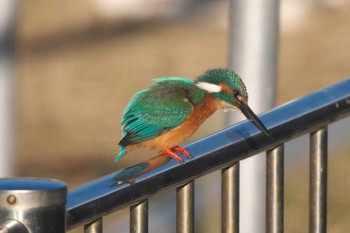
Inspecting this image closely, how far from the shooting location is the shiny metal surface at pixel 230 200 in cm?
304

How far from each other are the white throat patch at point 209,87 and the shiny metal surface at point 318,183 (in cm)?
64

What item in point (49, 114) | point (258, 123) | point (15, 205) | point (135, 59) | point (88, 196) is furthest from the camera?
point (135, 59)

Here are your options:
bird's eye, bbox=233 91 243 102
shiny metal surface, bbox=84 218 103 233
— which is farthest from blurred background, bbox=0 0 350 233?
shiny metal surface, bbox=84 218 103 233

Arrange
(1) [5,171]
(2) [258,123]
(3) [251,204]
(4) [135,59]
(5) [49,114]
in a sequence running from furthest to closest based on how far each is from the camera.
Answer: (4) [135,59]
(5) [49,114]
(1) [5,171]
(3) [251,204]
(2) [258,123]

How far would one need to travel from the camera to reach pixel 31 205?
244cm

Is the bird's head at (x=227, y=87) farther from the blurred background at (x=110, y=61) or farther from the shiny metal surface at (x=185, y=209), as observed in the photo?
the blurred background at (x=110, y=61)

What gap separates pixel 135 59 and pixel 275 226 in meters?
11.0

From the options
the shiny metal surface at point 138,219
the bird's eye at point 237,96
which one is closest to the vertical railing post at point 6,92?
the bird's eye at point 237,96

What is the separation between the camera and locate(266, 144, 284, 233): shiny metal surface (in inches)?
123

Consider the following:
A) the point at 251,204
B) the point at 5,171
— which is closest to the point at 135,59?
the point at 5,171

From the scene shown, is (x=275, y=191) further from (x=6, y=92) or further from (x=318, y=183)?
(x=6, y=92)

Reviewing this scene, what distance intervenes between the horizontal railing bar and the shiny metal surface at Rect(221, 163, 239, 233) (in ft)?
0.18

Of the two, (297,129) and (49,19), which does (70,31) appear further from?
(297,129)

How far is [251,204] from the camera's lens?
4.61 m
